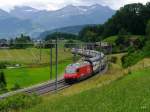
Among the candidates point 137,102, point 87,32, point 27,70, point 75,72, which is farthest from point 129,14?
point 137,102

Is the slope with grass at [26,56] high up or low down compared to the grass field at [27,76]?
up

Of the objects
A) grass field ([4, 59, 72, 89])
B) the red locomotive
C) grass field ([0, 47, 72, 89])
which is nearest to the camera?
the red locomotive

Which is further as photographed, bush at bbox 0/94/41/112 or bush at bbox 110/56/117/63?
bush at bbox 110/56/117/63

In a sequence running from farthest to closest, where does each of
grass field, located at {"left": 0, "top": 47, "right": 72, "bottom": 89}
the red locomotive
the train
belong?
grass field, located at {"left": 0, "top": 47, "right": 72, "bottom": 89} < the train < the red locomotive

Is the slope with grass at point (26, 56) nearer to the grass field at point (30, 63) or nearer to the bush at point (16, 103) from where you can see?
the grass field at point (30, 63)

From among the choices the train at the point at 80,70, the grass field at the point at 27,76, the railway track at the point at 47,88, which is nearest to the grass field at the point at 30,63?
the grass field at the point at 27,76

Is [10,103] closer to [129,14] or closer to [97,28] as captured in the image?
[129,14]

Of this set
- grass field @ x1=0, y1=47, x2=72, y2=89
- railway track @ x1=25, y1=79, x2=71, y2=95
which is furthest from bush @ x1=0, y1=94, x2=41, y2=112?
grass field @ x1=0, y1=47, x2=72, y2=89

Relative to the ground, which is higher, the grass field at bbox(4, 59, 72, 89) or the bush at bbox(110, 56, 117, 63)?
the bush at bbox(110, 56, 117, 63)

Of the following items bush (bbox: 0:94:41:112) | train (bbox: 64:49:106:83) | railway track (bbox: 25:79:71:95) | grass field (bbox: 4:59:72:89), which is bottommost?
grass field (bbox: 4:59:72:89)

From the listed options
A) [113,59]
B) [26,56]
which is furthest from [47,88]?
[26,56]

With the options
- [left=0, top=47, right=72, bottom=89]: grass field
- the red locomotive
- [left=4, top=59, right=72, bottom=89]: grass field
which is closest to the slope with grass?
[left=0, top=47, right=72, bottom=89]: grass field

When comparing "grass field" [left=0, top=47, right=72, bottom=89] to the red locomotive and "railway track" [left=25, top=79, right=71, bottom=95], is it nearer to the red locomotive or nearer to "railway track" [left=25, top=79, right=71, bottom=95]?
the red locomotive

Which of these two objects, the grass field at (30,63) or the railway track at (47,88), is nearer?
the railway track at (47,88)
